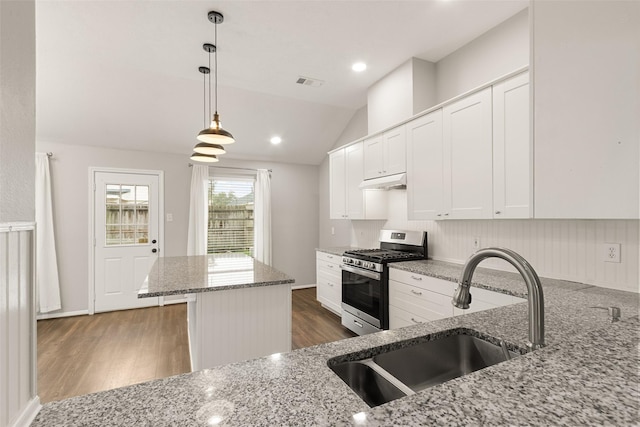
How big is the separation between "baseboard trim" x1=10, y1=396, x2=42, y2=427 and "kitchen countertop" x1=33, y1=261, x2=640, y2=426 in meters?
0.01

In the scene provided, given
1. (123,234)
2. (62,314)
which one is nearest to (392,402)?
(123,234)

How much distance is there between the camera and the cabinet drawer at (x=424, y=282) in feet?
7.63

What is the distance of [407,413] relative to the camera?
1.59ft

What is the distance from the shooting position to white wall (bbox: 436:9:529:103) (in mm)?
2408

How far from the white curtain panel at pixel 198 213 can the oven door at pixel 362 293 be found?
2441mm

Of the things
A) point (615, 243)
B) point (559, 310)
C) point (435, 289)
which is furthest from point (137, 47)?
point (615, 243)

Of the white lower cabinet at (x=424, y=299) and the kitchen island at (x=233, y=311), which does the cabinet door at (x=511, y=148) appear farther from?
the kitchen island at (x=233, y=311)

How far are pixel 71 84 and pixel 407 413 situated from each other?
439 centimetres

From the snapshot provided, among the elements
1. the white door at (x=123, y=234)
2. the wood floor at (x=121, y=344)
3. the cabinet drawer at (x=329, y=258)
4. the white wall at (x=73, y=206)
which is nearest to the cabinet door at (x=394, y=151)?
the cabinet drawer at (x=329, y=258)

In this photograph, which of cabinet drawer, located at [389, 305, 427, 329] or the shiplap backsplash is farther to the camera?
cabinet drawer, located at [389, 305, 427, 329]

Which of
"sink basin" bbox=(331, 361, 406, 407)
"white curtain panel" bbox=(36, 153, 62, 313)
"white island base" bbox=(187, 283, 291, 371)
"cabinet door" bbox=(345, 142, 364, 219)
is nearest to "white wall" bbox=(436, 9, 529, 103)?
"cabinet door" bbox=(345, 142, 364, 219)

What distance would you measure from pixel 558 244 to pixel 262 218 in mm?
4100

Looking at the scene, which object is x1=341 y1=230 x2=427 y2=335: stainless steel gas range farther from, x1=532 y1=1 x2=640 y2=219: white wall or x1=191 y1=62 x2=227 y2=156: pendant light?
x1=191 y1=62 x2=227 y2=156: pendant light

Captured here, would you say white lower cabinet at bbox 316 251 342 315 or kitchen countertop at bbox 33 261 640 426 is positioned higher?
kitchen countertop at bbox 33 261 640 426
